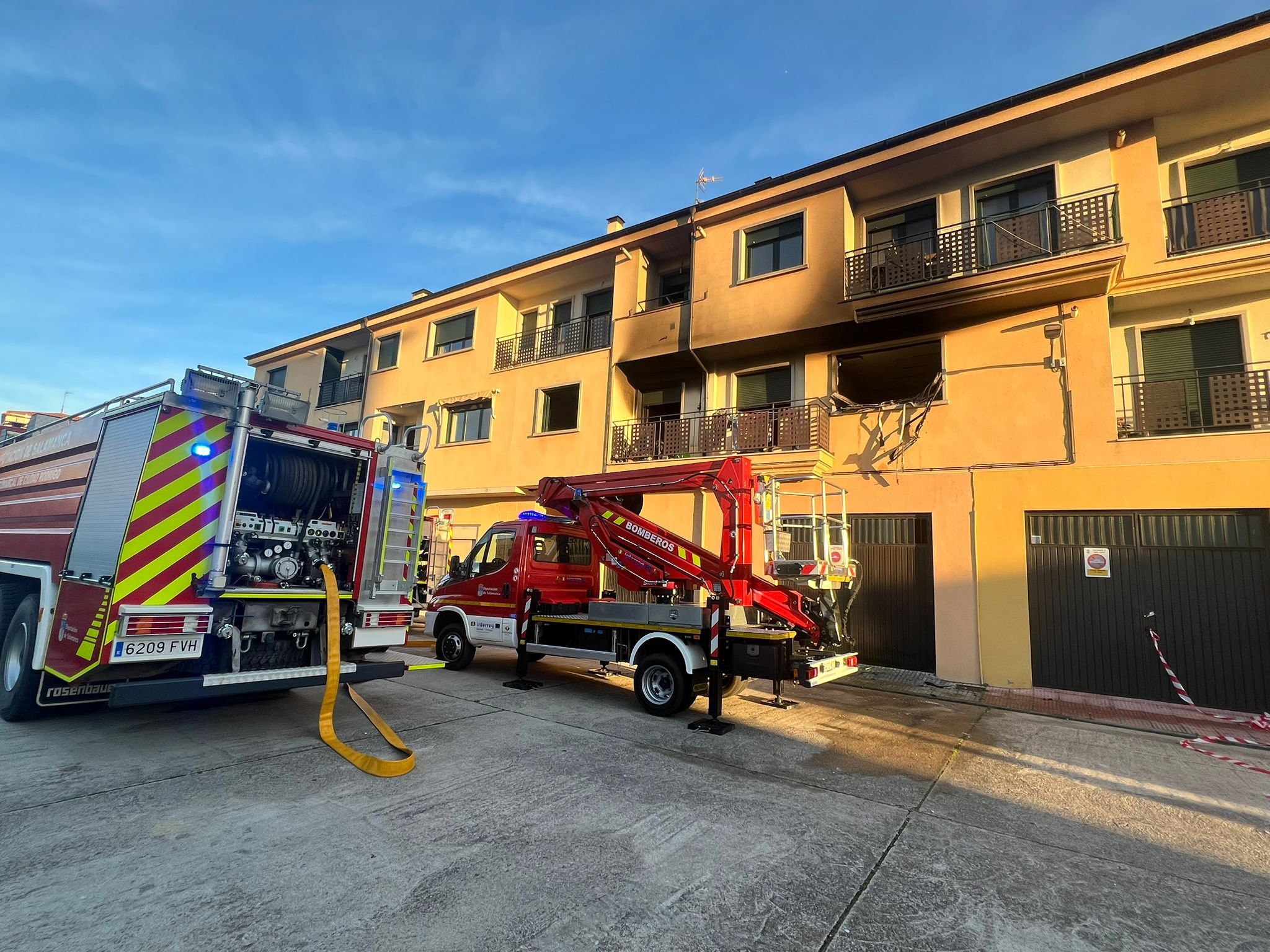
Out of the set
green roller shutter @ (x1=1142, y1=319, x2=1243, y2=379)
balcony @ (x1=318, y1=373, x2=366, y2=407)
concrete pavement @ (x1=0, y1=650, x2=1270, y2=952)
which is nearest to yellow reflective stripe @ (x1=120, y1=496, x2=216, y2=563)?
concrete pavement @ (x1=0, y1=650, x2=1270, y2=952)

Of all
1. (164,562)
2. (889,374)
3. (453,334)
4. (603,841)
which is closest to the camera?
(603,841)

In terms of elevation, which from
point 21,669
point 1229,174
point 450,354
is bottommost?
point 21,669

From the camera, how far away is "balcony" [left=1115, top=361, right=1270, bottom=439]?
9.52 meters

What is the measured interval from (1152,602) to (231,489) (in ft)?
41.5

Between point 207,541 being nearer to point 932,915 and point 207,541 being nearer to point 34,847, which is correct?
point 34,847

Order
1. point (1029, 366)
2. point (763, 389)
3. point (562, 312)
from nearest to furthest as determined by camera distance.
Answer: point (1029, 366) → point (763, 389) → point (562, 312)

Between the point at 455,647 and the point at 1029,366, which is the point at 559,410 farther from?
the point at 1029,366

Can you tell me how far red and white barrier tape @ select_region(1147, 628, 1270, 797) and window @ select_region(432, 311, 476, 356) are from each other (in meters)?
18.6

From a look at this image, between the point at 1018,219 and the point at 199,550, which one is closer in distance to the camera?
the point at 199,550

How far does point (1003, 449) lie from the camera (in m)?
10.8

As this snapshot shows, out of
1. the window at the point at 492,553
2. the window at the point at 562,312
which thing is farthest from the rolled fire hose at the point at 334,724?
the window at the point at 562,312

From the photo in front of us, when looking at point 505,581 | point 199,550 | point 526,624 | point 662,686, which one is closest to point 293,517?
point 199,550

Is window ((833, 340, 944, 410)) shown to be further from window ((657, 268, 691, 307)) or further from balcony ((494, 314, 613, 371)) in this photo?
balcony ((494, 314, 613, 371))

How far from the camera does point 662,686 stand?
747 centimetres
